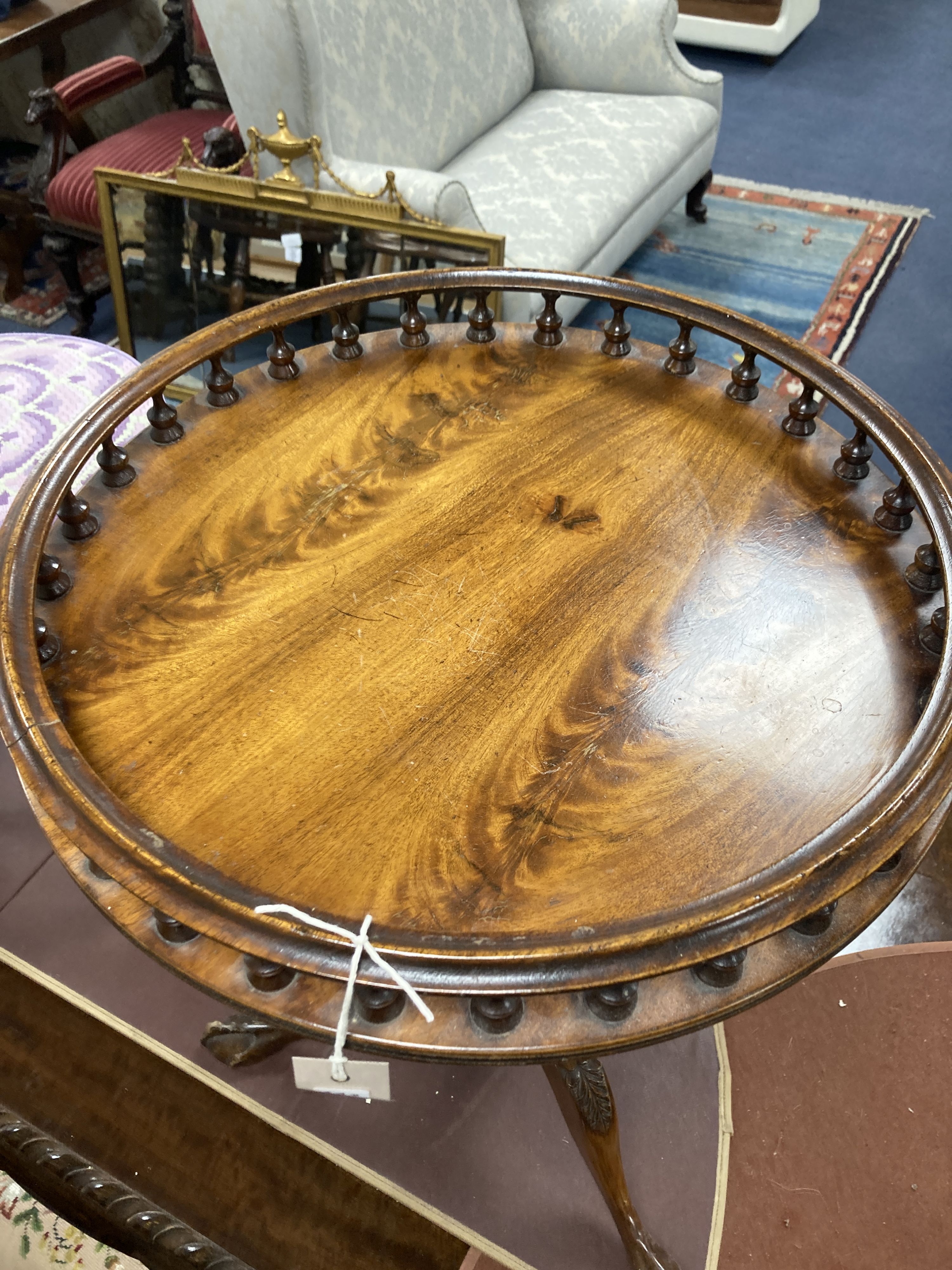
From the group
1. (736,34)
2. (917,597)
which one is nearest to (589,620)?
(917,597)

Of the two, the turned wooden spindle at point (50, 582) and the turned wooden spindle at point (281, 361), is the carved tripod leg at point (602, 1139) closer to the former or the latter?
the turned wooden spindle at point (50, 582)

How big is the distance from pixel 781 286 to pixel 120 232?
159 cm

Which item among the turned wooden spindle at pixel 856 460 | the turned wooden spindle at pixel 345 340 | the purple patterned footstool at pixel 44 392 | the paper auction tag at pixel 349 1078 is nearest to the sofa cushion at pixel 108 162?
the purple patterned footstool at pixel 44 392

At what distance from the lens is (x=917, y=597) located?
94 cm

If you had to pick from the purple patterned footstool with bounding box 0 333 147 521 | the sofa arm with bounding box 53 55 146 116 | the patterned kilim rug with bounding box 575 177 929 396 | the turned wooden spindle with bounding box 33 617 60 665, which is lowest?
the patterned kilim rug with bounding box 575 177 929 396

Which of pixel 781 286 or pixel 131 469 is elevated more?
pixel 131 469

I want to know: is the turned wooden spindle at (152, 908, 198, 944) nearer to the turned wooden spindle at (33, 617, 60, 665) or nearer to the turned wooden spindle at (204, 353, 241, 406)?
the turned wooden spindle at (33, 617, 60, 665)

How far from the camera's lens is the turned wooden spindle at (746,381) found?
3.74 feet

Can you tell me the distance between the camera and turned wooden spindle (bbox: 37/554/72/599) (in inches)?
36.5

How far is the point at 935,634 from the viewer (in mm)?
885

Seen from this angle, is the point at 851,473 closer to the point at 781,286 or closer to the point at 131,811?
the point at 131,811

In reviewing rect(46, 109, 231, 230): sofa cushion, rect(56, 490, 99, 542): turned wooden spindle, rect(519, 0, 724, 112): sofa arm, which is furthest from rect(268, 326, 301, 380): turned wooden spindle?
rect(519, 0, 724, 112): sofa arm

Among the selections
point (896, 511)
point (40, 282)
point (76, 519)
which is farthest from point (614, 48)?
point (76, 519)

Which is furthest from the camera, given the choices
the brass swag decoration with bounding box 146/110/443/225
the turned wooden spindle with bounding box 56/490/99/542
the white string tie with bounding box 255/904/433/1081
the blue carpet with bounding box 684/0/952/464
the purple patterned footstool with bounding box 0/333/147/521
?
the blue carpet with bounding box 684/0/952/464
